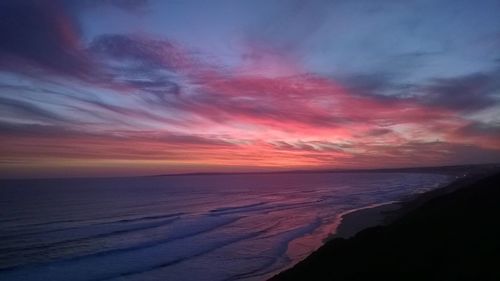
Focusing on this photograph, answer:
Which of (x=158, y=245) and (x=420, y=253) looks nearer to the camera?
(x=420, y=253)

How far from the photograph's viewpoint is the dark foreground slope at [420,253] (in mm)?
12531

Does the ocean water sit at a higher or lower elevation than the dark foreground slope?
lower

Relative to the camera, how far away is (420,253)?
15.3 metres

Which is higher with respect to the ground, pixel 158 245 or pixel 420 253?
pixel 420 253

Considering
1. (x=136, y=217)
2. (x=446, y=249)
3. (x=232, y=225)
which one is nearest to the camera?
(x=446, y=249)

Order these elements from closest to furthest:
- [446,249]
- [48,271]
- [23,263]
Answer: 1. [446,249]
2. [48,271]
3. [23,263]

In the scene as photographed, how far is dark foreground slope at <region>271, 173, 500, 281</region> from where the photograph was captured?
41.1 ft

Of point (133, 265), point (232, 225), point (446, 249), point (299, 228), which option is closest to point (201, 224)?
point (232, 225)

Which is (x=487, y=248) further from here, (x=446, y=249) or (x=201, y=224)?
(x=201, y=224)

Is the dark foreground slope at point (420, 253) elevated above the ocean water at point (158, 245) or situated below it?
above

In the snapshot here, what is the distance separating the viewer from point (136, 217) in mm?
47438

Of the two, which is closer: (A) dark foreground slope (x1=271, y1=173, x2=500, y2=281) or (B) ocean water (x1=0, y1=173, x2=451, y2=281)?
(A) dark foreground slope (x1=271, y1=173, x2=500, y2=281)

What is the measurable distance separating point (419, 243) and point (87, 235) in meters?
27.4

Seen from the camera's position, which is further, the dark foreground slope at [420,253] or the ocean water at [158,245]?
the ocean water at [158,245]
